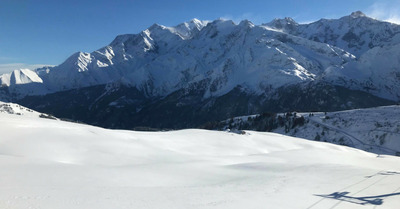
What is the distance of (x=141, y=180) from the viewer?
48.5 feet

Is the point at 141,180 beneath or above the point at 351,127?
beneath

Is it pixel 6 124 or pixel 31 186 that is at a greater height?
pixel 6 124

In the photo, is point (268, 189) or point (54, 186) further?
point (268, 189)

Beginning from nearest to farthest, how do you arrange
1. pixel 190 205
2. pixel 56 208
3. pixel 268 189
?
pixel 56 208, pixel 190 205, pixel 268 189

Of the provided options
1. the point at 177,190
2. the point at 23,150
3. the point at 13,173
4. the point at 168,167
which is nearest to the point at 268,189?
the point at 177,190

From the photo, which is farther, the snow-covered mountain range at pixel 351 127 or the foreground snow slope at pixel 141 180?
the snow-covered mountain range at pixel 351 127

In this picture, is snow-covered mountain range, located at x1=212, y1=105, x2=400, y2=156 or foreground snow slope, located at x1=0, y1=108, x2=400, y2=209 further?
snow-covered mountain range, located at x1=212, y1=105, x2=400, y2=156

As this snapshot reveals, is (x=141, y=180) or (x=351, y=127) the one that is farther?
(x=351, y=127)

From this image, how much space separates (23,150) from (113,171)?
6.57 m

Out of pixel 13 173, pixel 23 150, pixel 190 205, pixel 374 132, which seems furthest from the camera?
pixel 374 132

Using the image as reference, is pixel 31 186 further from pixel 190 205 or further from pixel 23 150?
pixel 23 150

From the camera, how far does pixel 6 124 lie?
835 inches

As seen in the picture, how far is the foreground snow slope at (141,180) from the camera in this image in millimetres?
11188

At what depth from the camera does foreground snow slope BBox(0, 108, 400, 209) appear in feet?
36.7
